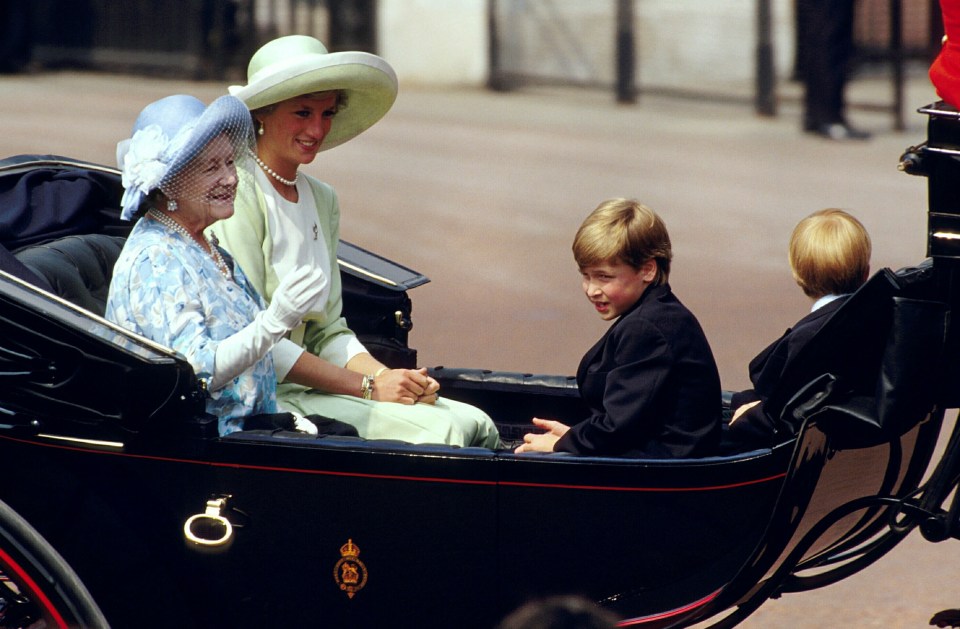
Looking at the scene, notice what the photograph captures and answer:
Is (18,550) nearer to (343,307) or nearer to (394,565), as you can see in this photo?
(394,565)

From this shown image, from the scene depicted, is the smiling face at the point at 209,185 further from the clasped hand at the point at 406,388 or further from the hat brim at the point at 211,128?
the clasped hand at the point at 406,388

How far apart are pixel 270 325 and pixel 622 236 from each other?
0.70 m

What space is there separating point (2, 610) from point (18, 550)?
24 centimetres

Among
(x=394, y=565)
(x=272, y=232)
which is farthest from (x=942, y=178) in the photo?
(x=272, y=232)

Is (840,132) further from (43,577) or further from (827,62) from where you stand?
(43,577)

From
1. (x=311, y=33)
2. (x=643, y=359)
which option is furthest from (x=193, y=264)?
(x=311, y=33)

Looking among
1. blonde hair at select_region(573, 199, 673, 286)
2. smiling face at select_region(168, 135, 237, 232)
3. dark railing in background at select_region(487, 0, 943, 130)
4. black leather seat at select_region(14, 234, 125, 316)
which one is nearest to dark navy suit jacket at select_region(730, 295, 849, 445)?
blonde hair at select_region(573, 199, 673, 286)

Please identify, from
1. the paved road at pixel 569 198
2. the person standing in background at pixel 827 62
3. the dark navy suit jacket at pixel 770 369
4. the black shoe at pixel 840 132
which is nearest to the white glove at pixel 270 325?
the dark navy suit jacket at pixel 770 369

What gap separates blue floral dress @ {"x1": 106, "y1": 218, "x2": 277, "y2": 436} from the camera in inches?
109

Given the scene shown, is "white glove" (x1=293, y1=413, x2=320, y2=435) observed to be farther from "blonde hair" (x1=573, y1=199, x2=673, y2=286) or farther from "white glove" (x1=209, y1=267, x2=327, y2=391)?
"blonde hair" (x1=573, y1=199, x2=673, y2=286)

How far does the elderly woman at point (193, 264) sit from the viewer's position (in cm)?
272

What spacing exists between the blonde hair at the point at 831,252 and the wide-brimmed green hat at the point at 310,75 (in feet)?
3.37

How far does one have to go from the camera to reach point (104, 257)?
3.22m

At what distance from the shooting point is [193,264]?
2859mm
